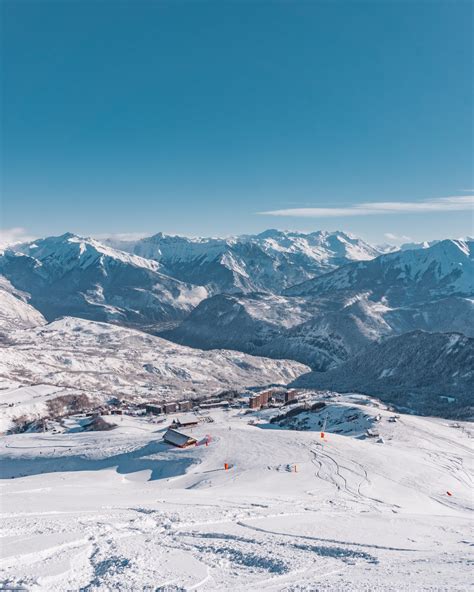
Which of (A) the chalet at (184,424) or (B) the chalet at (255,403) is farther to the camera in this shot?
(B) the chalet at (255,403)

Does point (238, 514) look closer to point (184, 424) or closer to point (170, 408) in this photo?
point (184, 424)

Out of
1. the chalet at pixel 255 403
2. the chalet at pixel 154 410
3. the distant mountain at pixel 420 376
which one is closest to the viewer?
the chalet at pixel 154 410

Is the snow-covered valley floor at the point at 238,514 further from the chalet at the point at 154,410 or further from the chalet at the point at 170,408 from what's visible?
the chalet at the point at 170,408

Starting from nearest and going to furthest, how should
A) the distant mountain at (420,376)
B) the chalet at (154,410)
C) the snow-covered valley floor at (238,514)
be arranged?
the snow-covered valley floor at (238,514) → the chalet at (154,410) → the distant mountain at (420,376)

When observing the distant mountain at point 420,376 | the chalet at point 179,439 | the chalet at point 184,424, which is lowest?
the distant mountain at point 420,376

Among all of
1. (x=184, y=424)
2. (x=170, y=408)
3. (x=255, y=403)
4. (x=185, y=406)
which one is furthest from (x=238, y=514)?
(x=185, y=406)

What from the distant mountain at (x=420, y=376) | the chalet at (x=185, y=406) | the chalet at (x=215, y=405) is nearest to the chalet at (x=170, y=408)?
the chalet at (x=185, y=406)
